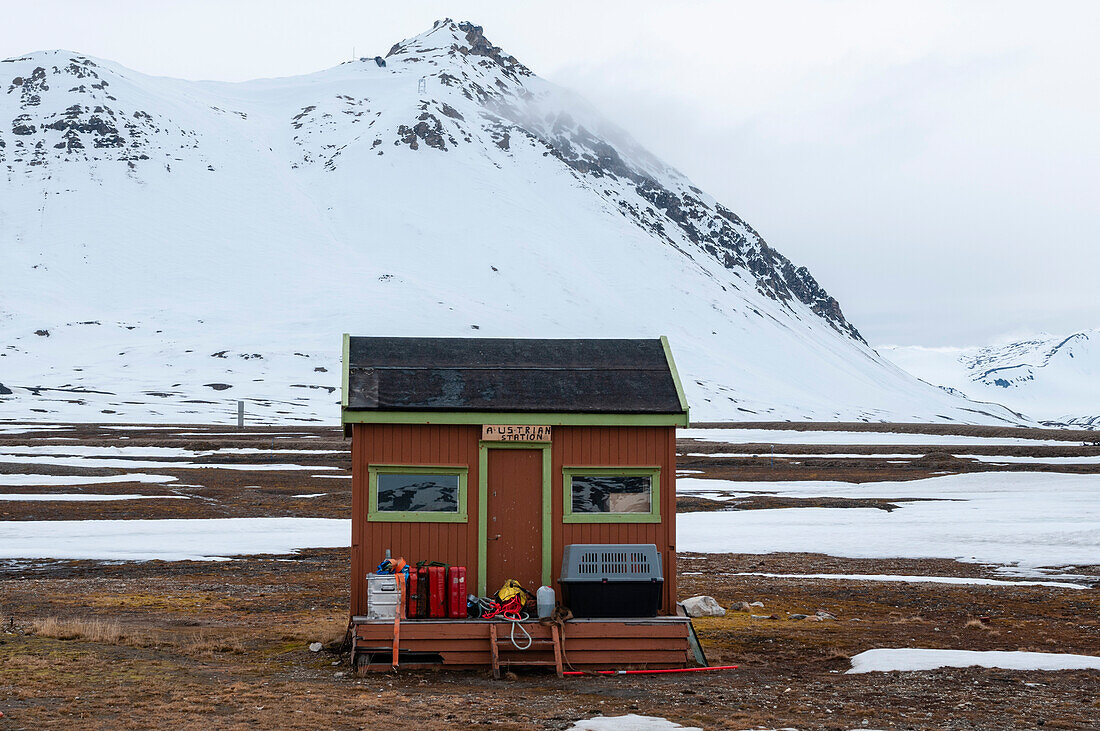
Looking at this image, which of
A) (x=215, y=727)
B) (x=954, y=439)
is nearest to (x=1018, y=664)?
(x=215, y=727)

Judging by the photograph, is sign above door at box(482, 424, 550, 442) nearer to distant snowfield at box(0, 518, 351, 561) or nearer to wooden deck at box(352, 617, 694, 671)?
wooden deck at box(352, 617, 694, 671)

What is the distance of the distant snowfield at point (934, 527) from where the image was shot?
104ft

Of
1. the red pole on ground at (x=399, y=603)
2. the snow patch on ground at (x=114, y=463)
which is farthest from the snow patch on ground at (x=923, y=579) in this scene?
the snow patch on ground at (x=114, y=463)

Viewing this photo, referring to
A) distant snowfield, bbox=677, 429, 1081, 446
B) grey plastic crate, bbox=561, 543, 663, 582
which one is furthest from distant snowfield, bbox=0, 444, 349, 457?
grey plastic crate, bbox=561, 543, 663, 582

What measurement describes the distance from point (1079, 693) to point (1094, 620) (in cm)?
692

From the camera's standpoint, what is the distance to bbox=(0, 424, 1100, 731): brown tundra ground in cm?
1291

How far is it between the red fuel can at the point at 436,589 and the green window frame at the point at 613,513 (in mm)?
2081

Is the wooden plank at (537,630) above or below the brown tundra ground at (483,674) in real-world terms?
above

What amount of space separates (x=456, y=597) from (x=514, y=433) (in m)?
2.60

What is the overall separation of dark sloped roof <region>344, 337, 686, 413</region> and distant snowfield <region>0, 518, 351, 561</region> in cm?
1412

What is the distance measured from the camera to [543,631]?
16.0 m

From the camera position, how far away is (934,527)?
37.6 meters

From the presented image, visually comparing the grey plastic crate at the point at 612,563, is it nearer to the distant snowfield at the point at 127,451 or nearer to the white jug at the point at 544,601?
the white jug at the point at 544,601

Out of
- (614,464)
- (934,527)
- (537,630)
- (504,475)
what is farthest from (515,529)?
(934,527)
